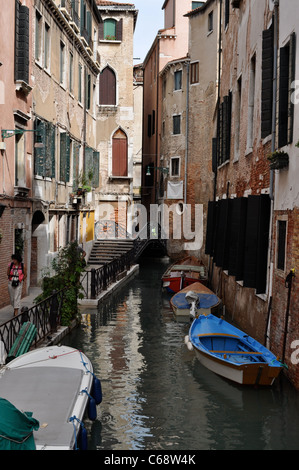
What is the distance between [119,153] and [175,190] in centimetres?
402

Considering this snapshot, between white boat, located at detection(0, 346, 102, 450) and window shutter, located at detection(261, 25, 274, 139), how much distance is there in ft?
16.8

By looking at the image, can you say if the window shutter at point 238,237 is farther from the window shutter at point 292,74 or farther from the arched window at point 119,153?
the arched window at point 119,153

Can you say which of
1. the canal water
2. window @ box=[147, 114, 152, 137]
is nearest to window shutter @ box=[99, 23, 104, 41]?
window @ box=[147, 114, 152, 137]

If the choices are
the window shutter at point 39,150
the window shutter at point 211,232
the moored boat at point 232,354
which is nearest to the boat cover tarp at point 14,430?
the moored boat at point 232,354

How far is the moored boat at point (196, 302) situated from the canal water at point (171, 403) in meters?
1.88

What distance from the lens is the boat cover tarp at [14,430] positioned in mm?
5081

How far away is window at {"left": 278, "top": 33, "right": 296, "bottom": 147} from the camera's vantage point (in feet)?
29.4

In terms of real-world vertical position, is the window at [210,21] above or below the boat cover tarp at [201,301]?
above

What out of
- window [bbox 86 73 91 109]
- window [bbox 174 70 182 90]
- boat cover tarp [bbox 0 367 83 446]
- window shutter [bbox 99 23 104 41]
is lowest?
boat cover tarp [bbox 0 367 83 446]

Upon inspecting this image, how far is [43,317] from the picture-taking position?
11.0 meters

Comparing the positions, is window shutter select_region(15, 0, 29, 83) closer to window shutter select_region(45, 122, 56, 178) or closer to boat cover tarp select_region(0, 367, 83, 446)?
window shutter select_region(45, 122, 56, 178)

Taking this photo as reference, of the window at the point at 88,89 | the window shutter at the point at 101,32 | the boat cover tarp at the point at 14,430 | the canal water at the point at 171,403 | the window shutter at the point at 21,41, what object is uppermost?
the window shutter at the point at 101,32

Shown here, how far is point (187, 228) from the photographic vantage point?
103 feet

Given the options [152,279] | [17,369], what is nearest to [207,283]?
[152,279]
